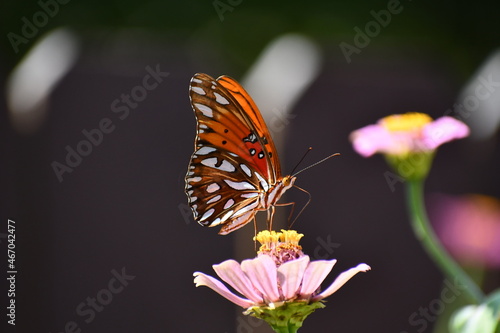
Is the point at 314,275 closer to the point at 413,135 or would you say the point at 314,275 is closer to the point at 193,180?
the point at 193,180

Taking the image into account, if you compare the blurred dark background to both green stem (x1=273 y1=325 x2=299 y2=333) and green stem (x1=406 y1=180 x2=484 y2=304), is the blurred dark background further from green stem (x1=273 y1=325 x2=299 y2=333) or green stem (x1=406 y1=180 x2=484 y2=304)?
green stem (x1=273 y1=325 x2=299 y2=333)

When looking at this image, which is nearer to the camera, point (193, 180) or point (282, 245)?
point (282, 245)

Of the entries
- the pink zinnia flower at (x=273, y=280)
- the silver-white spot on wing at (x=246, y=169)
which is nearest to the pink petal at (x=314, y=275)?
the pink zinnia flower at (x=273, y=280)

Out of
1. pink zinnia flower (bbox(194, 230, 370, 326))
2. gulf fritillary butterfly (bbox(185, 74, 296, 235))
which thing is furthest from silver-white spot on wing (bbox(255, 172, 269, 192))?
pink zinnia flower (bbox(194, 230, 370, 326))

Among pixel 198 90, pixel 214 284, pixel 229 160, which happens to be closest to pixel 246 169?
pixel 229 160

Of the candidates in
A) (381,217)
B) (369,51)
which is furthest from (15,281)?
(369,51)

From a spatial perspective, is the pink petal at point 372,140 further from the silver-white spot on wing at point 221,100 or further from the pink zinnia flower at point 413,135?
the silver-white spot on wing at point 221,100
